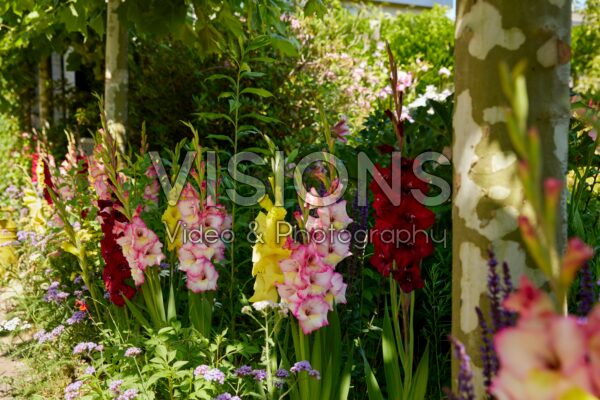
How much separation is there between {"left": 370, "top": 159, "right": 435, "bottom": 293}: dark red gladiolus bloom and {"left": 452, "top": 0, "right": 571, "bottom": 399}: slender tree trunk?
36 centimetres

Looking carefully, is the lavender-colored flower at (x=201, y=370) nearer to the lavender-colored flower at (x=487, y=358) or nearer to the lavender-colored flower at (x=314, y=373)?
the lavender-colored flower at (x=314, y=373)

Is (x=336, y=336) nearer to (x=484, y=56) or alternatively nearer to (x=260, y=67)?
(x=484, y=56)

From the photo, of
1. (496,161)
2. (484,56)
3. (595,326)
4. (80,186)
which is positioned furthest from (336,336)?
(80,186)

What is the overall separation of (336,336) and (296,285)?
0.34 meters

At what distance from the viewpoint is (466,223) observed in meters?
1.68

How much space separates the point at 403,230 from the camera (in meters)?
2.12

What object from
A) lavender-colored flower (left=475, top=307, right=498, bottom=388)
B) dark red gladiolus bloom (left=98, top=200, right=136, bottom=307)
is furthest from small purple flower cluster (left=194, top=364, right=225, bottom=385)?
lavender-colored flower (left=475, top=307, right=498, bottom=388)

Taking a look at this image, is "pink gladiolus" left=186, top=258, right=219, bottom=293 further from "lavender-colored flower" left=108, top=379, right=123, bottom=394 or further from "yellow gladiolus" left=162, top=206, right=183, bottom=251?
"lavender-colored flower" left=108, top=379, right=123, bottom=394

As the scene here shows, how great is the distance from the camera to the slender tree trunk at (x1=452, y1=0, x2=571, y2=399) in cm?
154

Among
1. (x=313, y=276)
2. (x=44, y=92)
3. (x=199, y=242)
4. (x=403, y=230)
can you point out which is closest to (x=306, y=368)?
(x=313, y=276)

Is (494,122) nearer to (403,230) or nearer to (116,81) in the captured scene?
(403,230)

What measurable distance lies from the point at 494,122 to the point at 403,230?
2.03ft

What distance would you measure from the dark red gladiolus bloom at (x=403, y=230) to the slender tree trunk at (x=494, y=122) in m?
0.36

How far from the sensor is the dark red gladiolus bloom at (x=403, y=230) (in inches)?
82.0
